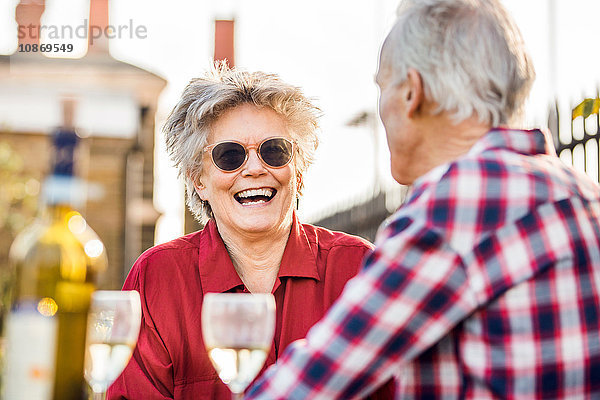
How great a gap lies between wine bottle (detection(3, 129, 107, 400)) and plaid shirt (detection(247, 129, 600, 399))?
0.32m

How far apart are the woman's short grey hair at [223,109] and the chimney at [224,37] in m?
19.5

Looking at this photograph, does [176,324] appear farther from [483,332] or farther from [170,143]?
[483,332]

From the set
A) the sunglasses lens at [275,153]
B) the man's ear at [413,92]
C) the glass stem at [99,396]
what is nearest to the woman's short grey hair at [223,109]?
the sunglasses lens at [275,153]

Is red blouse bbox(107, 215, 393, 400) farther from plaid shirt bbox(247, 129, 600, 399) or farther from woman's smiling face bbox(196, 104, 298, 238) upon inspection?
plaid shirt bbox(247, 129, 600, 399)

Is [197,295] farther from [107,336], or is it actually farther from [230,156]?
[107,336]

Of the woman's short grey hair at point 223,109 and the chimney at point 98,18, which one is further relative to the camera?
the chimney at point 98,18

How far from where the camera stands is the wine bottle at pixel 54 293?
3.95ft

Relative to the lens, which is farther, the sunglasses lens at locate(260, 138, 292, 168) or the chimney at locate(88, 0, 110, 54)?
the chimney at locate(88, 0, 110, 54)

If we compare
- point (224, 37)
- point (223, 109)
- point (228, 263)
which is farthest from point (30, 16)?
point (228, 263)

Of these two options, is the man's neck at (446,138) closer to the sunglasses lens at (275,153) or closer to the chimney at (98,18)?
the sunglasses lens at (275,153)

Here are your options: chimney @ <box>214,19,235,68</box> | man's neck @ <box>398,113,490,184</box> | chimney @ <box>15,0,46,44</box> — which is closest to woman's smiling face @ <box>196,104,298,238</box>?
man's neck @ <box>398,113,490,184</box>

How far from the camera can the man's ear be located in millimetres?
1493

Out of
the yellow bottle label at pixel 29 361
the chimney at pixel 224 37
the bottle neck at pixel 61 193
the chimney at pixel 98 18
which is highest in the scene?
the chimney at pixel 224 37

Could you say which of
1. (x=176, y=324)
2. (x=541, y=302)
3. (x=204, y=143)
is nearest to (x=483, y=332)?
(x=541, y=302)
